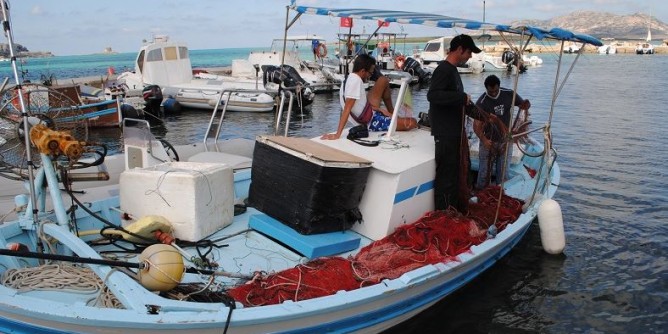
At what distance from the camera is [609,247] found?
27.8 feet

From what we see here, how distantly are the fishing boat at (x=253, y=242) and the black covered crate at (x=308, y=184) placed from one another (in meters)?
0.01

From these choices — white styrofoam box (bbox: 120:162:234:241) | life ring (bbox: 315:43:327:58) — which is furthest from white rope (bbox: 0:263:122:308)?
life ring (bbox: 315:43:327:58)

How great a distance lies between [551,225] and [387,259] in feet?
10.8

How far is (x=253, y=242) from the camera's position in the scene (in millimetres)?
5578

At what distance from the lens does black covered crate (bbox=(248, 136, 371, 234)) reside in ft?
17.1

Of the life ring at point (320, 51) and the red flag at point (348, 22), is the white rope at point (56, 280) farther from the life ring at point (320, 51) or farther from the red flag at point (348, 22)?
the life ring at point (320, 51)

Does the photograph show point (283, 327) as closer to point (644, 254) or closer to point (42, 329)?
point (42, 329)

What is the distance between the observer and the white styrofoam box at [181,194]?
16.9 feet

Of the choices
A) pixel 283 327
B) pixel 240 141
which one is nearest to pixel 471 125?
pixel 240 141

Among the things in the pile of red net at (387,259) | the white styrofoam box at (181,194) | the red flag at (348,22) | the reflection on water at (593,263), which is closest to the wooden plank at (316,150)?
the white styrofoam box at (181,194)

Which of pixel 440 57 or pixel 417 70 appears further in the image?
pixel 440 57

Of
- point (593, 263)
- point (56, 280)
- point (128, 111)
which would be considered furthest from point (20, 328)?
point (128, 111)

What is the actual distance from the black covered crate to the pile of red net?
0.46 m

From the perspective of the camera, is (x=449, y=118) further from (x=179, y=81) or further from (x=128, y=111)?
(x=179, y=81)
